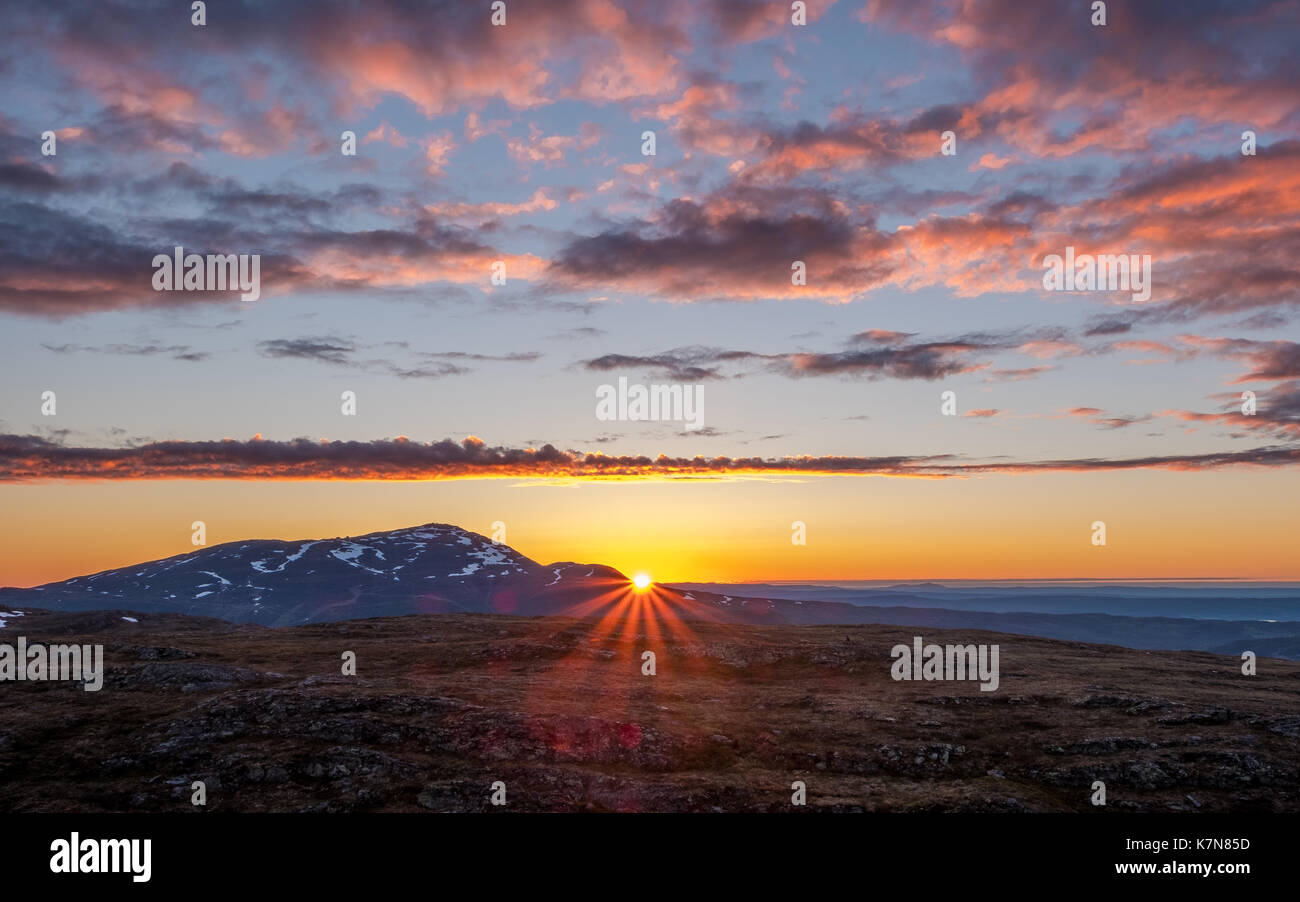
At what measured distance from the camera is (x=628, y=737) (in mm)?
47219

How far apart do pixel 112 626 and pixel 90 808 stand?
4064 inches

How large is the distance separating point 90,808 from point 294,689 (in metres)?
18.5

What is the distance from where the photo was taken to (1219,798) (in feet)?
122

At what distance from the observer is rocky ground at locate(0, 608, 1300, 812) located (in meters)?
38.3

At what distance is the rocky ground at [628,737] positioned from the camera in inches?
1510

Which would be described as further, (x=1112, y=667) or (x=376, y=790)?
(x=1112, y=667)
